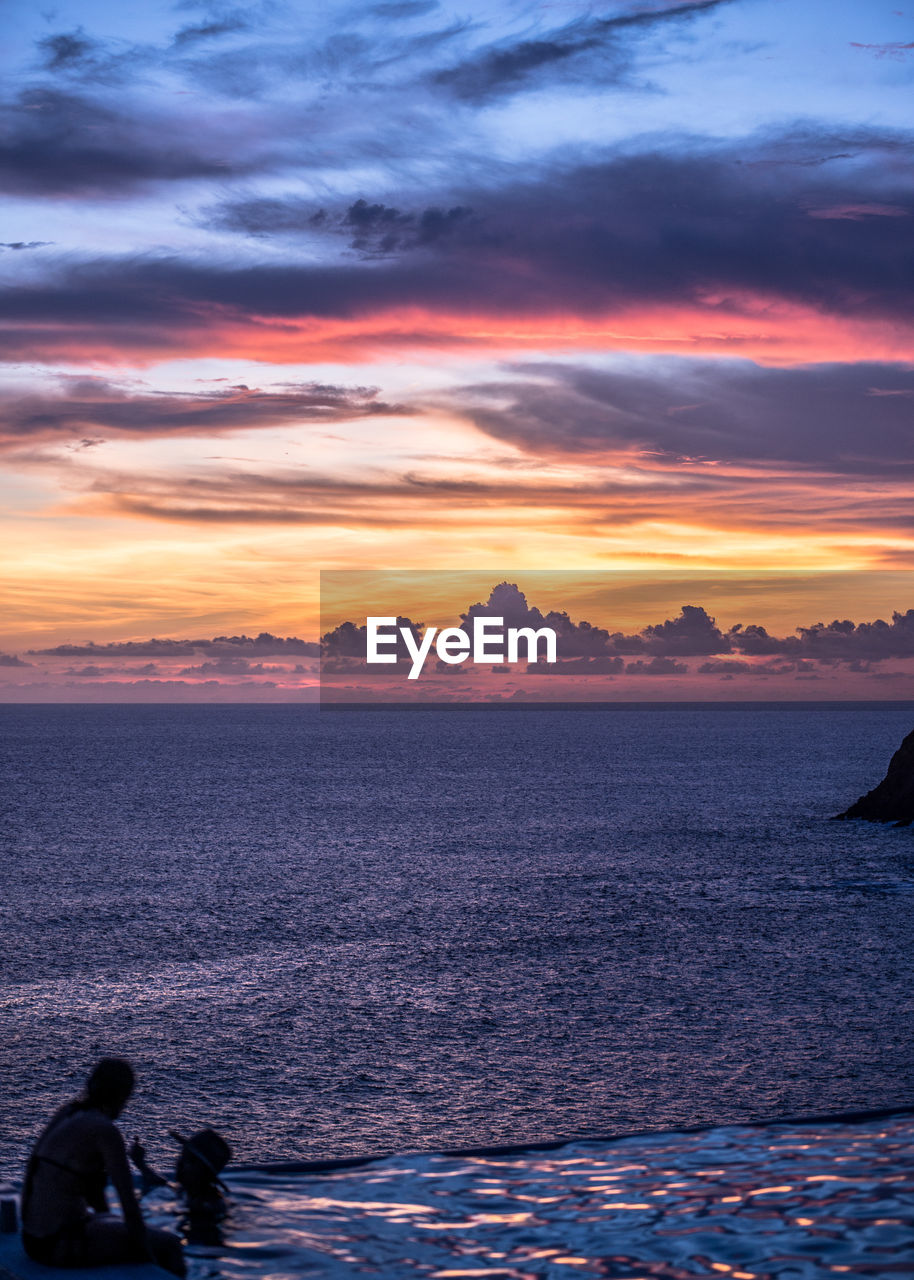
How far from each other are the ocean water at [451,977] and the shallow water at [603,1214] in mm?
3728

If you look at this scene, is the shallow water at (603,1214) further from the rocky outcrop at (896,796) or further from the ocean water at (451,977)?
the rocky outcrop at (896,796)

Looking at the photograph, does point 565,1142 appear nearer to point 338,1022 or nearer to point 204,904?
point 338,1022

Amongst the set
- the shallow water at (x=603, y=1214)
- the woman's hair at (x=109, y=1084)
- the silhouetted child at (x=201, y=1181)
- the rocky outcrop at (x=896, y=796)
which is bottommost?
the rocky outcrop at (x=896, y=796)

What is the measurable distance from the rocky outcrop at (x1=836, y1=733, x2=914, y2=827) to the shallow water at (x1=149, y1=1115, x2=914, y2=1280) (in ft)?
217

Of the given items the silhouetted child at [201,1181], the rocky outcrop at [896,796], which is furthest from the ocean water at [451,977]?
the silhouetted child at [201,1181]

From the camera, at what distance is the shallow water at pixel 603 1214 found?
496 inches

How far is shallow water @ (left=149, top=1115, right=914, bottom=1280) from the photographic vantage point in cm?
1259

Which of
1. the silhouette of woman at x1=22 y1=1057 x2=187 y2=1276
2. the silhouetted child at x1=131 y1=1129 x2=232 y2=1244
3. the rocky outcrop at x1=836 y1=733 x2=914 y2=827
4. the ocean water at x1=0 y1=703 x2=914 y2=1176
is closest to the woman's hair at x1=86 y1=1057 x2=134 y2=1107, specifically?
the silhouette of woman at x1=22 y1=1057 x2=187 y2=1276

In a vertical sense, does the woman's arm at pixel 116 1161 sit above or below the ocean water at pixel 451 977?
above

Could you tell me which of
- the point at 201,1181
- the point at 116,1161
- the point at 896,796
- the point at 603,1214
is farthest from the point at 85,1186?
the point at 896,796

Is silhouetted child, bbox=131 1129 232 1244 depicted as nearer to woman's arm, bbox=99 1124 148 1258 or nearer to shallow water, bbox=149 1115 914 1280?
shallow water, bbox=149 1115 914 1280

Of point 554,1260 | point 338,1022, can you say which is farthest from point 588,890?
point 554,1260

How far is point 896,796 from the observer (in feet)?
270

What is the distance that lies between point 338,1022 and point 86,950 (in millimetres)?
14489
